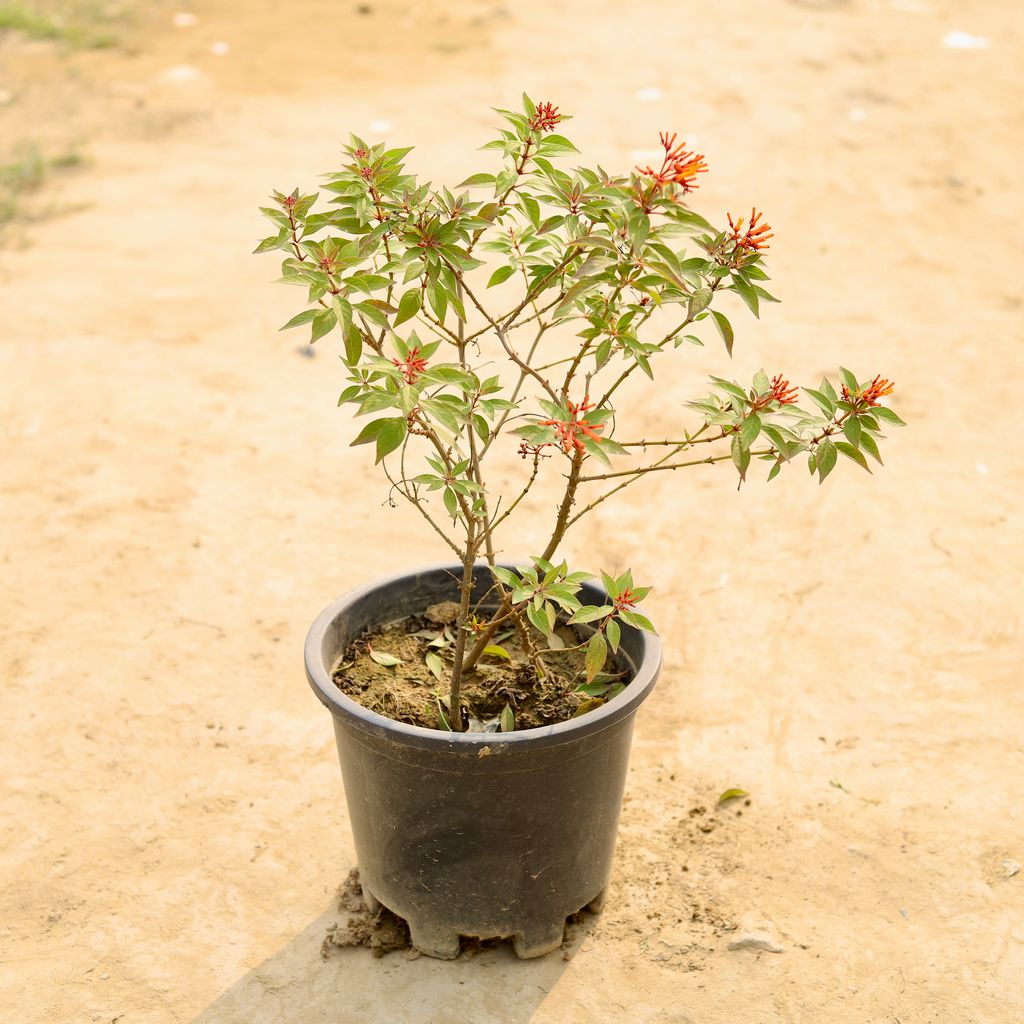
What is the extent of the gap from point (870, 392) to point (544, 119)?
708 millimetres

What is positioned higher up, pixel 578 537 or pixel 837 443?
pixel 837 443

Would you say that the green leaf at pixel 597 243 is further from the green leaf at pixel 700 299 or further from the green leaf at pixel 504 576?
the green leaf at pixel 504 576

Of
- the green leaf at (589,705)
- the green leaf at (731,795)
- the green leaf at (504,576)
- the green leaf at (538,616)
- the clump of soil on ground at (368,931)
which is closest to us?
the green leaf at (538,616)

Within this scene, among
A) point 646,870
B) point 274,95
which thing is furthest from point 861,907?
point 274,95

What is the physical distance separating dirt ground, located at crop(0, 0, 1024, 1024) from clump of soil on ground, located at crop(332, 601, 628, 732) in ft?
1.62

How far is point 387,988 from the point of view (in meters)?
2.32

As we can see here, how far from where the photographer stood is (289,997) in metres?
2.32

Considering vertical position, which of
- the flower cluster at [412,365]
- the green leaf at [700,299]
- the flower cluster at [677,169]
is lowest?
the flower cluster at [412,365]

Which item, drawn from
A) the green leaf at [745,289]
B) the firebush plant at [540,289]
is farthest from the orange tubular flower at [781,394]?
the green leaf at [745,289]

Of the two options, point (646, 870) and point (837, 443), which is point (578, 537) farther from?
point (837, 443)

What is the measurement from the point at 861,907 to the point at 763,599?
1.21 meters

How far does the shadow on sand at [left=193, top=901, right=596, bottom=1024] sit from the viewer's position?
89.3 inches

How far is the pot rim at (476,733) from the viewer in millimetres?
2074

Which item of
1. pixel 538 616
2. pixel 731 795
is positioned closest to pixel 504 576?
pixel 538 616
